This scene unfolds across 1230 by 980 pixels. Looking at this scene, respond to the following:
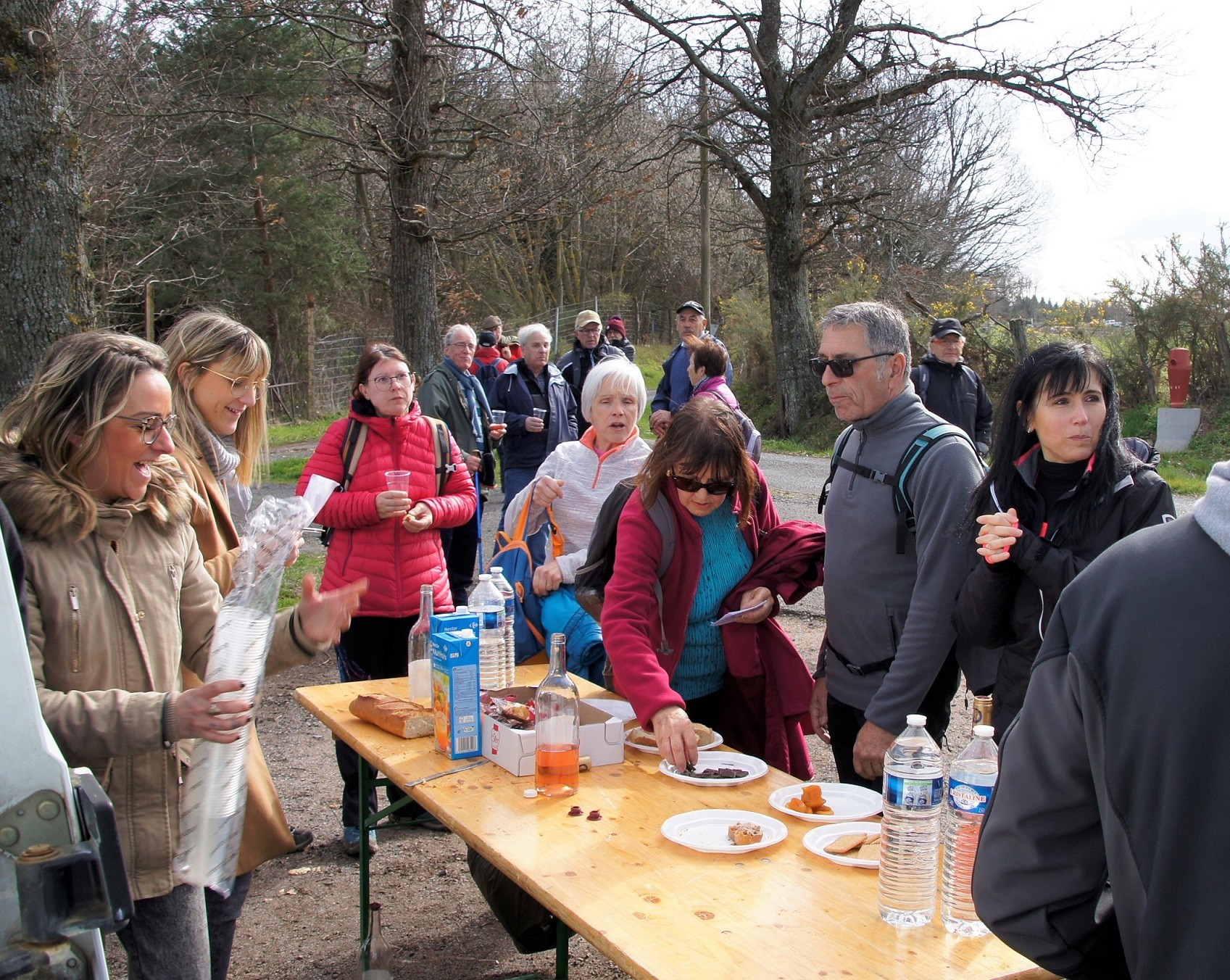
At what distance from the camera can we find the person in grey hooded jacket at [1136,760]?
1.13 m

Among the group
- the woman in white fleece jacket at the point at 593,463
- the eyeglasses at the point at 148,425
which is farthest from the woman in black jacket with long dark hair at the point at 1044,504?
the eyeglasses at the point at 148,425

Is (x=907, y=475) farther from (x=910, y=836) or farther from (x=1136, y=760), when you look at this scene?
(x=1136, y=760)

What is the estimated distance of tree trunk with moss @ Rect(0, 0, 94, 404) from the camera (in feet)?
15.8

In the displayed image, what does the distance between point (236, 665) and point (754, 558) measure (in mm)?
1606

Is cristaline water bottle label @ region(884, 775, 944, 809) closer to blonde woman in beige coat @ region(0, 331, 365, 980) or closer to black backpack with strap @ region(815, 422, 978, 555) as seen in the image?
Result: black backpack with strap @ region(815, 422, 978, 555)

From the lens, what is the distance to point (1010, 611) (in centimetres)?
268

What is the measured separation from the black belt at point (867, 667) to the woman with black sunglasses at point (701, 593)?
122 millimetres

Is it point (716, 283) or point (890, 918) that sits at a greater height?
point (716, 283)

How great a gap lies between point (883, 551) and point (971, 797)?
111 centimetres

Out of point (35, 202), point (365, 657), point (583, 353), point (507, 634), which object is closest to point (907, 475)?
point (507, 634)

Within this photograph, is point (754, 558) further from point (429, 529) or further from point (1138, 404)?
point (1138, 404)

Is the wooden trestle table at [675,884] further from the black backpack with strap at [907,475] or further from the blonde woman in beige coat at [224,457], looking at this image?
the black backpack with strap at [907,475]

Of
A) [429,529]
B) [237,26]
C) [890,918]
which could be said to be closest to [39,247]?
[429,529]

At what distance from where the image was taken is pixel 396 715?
3.00 meters
